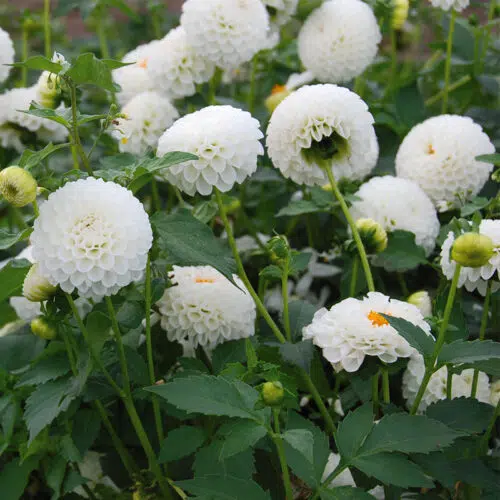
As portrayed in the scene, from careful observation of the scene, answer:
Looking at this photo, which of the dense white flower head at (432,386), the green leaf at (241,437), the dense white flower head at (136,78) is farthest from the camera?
the dense white flower head at (136,78)

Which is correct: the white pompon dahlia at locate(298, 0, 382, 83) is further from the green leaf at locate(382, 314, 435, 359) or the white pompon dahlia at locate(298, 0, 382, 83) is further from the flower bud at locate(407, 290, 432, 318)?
the green leaf at locate(382, 314, 435, 359)

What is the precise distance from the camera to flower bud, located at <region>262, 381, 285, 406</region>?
82 cm

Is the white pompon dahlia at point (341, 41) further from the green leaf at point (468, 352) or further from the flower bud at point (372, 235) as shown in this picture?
Result: the green leaf at point (468, 352)

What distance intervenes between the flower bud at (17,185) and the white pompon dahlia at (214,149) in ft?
0.62

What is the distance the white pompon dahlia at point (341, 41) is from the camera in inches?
59.5

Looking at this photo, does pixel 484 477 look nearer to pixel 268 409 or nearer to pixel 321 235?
pixel 268 409

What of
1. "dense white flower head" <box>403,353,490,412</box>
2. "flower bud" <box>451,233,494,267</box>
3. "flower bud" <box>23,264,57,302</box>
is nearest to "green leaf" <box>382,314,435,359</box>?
"flower bud" <box>451,233,494,267</box>

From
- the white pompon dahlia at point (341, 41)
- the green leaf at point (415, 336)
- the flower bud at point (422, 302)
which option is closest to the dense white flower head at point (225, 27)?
the white pompon dahlia at point (341, 41)

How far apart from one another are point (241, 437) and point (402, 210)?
2.14ft

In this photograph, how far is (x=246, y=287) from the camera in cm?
109

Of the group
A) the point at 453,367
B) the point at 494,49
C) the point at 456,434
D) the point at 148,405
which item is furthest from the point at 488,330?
the point at 494,49

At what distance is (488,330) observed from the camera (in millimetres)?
1266

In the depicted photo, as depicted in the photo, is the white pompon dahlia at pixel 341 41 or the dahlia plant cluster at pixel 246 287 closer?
the dahlia plant cluster at pixel 246 287

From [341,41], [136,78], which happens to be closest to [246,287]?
[341,41]
